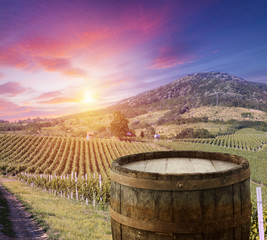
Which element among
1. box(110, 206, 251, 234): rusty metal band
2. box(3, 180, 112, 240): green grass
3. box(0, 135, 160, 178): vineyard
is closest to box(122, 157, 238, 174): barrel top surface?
box(110, 206, 251, 234): rusty metal band

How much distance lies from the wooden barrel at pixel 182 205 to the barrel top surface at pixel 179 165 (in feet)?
1.44

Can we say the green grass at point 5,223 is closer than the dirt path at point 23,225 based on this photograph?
No

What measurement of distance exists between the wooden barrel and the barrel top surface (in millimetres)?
438

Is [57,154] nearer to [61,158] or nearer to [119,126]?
[61,158]

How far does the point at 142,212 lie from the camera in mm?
1923

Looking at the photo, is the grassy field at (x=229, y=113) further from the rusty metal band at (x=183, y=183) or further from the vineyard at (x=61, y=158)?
the rusty metal band at (x=183, y=183)

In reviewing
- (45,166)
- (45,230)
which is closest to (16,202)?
(45,230)

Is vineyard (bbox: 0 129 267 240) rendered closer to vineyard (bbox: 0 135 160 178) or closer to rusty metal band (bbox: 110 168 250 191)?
vineyard (bbox: 0 135 160 178)

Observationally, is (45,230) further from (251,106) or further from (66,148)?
(251,106)

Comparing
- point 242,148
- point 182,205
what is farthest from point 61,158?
point 182,205

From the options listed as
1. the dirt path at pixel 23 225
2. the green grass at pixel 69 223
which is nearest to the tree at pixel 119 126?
the dirt path at pixel 23 225

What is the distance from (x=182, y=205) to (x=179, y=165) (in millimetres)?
896

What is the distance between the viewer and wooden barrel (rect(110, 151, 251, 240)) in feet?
6.02

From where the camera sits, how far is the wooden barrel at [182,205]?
6.02ft
